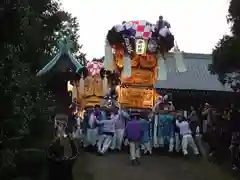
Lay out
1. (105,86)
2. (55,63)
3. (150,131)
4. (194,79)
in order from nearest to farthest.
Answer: (150,131), (55,63), (105,86), (194,79)

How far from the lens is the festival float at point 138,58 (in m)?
17.2

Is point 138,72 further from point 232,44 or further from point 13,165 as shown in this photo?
point 13,165

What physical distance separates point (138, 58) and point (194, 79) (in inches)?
698

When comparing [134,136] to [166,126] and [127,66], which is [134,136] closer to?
[166,126]

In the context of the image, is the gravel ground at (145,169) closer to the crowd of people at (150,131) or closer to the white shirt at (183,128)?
the crowd of people at (150,131)

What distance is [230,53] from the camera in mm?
14695

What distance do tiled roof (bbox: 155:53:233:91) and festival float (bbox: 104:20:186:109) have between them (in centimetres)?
1292

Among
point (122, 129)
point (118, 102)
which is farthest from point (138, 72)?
point (122, 129)

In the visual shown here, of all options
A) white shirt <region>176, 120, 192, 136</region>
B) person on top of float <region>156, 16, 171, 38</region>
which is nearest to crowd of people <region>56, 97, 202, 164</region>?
white shirt <region>176, 120, 192, 136</region>

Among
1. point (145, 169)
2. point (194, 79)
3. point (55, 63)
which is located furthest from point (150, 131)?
point (194, 79)

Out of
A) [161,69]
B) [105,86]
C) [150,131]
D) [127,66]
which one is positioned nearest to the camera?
[150,131]

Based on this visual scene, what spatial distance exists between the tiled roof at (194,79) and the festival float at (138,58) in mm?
12920

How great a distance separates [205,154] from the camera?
1616 cm

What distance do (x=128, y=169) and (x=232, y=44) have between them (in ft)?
15.2
